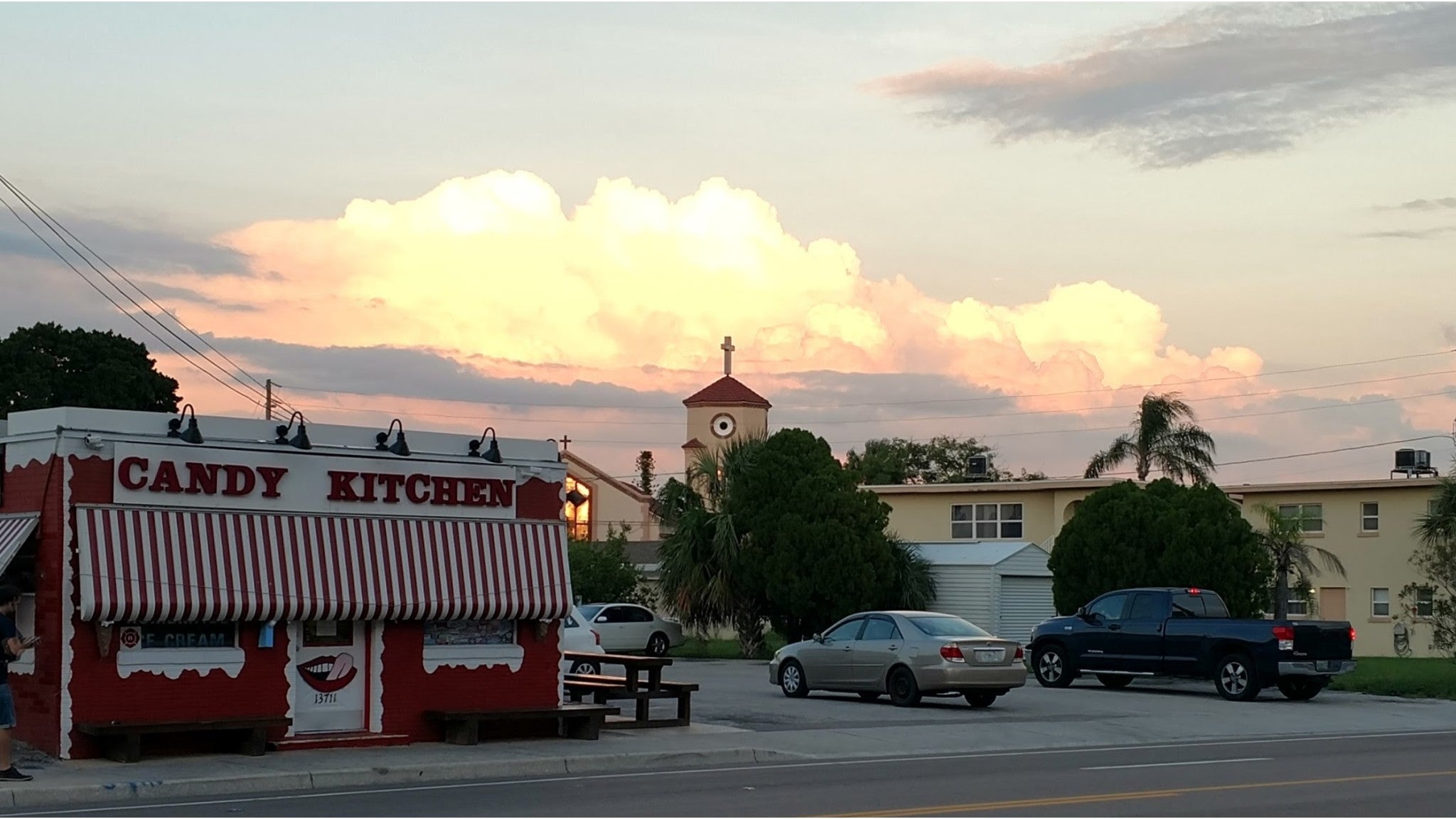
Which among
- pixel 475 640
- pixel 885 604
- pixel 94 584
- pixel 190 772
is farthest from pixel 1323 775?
pixel 885 604

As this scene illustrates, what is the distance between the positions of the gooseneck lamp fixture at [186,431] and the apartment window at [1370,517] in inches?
1926

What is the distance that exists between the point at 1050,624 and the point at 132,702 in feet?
63.4

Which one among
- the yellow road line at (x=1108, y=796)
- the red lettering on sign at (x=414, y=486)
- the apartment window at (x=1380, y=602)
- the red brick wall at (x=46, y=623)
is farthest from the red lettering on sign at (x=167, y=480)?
the apartment window at (x=1380, y=602)

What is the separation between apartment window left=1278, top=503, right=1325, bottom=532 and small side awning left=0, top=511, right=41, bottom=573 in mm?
49206

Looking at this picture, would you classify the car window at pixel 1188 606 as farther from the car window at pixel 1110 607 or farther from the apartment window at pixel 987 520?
the apartment window at pixel 987 520

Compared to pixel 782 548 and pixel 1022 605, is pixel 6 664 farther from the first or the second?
pixel 1022 605

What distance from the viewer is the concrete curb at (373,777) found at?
15.7 metres

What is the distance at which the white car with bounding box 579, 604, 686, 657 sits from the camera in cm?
4666

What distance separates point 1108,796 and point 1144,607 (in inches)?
646

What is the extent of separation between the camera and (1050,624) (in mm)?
33188

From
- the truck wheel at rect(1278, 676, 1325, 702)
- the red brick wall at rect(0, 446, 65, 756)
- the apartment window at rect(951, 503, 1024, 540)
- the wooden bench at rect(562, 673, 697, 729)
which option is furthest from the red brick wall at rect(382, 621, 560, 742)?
the apartment window at rect(951, 503, 1024, 540)

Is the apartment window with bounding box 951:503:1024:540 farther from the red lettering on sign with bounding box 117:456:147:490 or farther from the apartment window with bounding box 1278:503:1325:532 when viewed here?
the red lettering on sign with bounding box 117:456:147:490

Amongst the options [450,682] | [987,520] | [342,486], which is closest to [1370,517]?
[987,520]

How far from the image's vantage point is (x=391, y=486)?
67.6 ft
